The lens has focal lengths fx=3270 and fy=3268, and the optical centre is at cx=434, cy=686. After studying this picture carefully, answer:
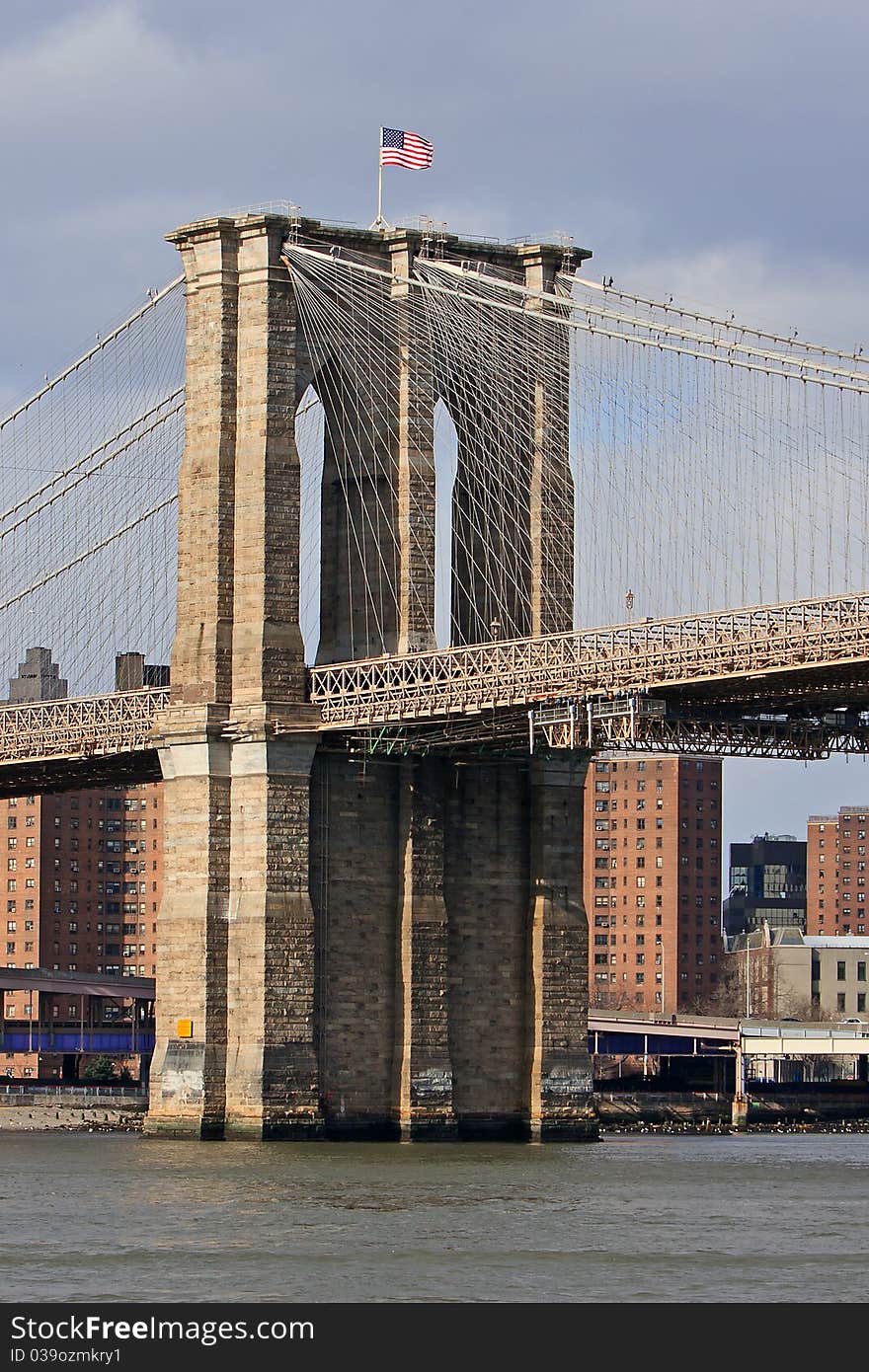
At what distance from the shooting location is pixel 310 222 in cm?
9931

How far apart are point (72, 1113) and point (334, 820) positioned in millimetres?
29782

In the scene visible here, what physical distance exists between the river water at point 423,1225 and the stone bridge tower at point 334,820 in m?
3.02

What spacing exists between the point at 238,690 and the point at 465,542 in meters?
11.0

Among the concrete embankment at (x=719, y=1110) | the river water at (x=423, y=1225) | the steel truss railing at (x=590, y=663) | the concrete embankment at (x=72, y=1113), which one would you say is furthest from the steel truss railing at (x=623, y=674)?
the concrete embankment at (x=719, y=1110)

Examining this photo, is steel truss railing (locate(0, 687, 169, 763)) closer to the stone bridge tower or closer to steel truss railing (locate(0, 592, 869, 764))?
steel truss railing (locate(0, 592, 869, 764))

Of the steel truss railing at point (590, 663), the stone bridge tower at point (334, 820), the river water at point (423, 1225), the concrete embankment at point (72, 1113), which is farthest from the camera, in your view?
the concrete embankment at point (72, 1113)

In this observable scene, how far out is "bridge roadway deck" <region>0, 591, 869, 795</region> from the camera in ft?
270

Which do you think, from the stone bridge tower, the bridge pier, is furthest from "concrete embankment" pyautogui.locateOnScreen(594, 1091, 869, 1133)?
the bridge pier

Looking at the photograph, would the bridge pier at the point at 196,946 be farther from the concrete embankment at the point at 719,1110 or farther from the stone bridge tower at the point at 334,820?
the concrete embankment at the point at 719,1110

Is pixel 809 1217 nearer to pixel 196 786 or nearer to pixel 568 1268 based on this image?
pixel 568 1268

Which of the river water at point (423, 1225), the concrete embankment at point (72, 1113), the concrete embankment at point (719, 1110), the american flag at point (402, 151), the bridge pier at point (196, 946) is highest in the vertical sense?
the american flag at point (402, 151)

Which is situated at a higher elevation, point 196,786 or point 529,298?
point 529,298

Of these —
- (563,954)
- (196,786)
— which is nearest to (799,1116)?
(563,954)

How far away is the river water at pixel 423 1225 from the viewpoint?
185 feet
